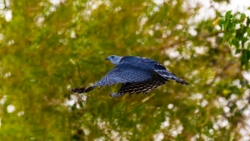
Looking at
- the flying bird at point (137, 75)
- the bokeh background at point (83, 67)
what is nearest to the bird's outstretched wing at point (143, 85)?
the flying bird at point (137, 75)

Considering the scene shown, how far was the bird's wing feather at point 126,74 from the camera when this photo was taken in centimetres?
734

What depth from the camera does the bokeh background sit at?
12.8m

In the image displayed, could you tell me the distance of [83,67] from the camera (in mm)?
12836

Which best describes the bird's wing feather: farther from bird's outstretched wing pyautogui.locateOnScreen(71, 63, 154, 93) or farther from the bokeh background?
the bokeh background

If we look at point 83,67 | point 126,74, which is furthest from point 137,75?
point 83,67

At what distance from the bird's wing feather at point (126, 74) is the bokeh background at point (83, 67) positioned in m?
4.86

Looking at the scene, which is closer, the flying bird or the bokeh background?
the flying bird

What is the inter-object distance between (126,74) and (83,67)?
5.31 m

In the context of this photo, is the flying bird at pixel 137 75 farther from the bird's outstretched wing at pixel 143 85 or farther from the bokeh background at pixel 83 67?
the bokeh background at pixel 83 67

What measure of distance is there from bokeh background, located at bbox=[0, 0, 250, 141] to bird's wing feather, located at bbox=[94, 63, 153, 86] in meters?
4.86

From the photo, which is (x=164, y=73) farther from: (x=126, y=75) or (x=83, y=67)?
(x=83, y=67)

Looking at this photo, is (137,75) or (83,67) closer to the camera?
(137,75)

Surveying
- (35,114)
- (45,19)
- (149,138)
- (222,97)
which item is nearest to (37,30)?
(45,19)

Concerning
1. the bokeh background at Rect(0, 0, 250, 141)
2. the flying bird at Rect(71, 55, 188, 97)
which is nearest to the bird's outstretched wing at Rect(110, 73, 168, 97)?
the flying bird at Rect(71, 55, 188, 97)
